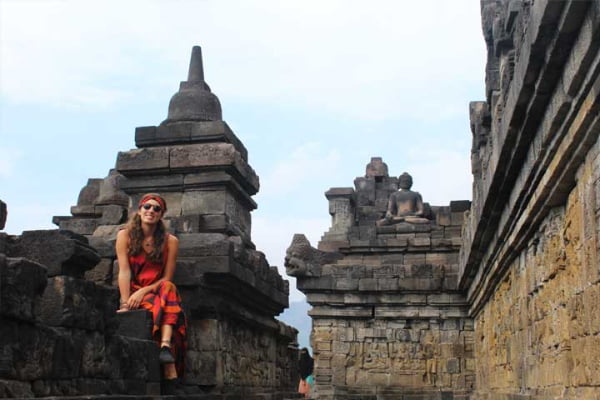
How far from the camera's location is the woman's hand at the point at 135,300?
6.52 m

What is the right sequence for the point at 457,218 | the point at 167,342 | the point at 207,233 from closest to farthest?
the point at 167,342
the point at 207,233
the point at 457,218

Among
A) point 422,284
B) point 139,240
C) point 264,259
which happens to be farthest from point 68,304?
point 422,284

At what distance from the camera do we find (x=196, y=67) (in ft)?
29.6

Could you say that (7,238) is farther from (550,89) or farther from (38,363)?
(550,89)

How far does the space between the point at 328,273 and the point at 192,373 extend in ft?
31.9

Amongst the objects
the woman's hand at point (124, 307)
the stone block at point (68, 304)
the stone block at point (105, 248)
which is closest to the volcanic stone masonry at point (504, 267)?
the stone block at point (68, 304)

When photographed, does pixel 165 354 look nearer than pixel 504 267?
Yes

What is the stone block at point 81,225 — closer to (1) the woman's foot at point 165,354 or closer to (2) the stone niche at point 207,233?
(2) the stone niche at point 207,233

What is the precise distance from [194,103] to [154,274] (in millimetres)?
2500

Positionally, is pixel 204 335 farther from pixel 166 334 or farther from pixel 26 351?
pixel 26 351

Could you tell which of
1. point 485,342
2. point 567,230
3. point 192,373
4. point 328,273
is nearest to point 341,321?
point 328,273

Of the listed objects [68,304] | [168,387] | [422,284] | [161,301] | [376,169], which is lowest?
[168,387]

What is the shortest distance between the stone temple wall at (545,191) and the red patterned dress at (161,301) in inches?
119

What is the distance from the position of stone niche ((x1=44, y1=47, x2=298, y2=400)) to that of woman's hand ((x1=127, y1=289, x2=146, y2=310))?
2.09 feet
